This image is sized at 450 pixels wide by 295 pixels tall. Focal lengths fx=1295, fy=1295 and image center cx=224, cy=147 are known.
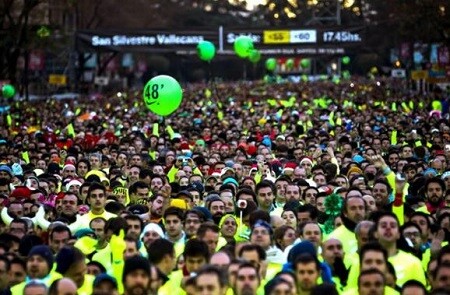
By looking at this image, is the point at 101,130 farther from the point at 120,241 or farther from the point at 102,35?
the point at 102,35

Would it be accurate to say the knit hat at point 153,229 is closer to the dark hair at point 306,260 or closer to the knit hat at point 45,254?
the knit hat at point 45,254

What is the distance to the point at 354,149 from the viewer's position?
21.4 metres

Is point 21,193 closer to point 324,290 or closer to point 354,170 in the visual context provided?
point 354,170

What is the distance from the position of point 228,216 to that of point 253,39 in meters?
41.0

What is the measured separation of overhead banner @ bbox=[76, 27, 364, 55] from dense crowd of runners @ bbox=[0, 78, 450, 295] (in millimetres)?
26755

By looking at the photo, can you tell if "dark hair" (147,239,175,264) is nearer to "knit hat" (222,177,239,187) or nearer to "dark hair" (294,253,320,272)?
"dark hair" (294,253,320,272)

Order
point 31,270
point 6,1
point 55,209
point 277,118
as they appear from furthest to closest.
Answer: point 6,1, point 277,118, point 55,209, point 31,270

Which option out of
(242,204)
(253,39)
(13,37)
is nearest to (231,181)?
(242,204)

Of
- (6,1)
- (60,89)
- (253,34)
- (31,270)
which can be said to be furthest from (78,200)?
(60,89)

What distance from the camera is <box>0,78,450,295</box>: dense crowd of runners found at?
29.3ft

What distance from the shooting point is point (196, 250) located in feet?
31.7

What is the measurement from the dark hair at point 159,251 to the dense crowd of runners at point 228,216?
0.01 metres

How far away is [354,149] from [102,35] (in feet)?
107

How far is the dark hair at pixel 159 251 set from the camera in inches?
374
